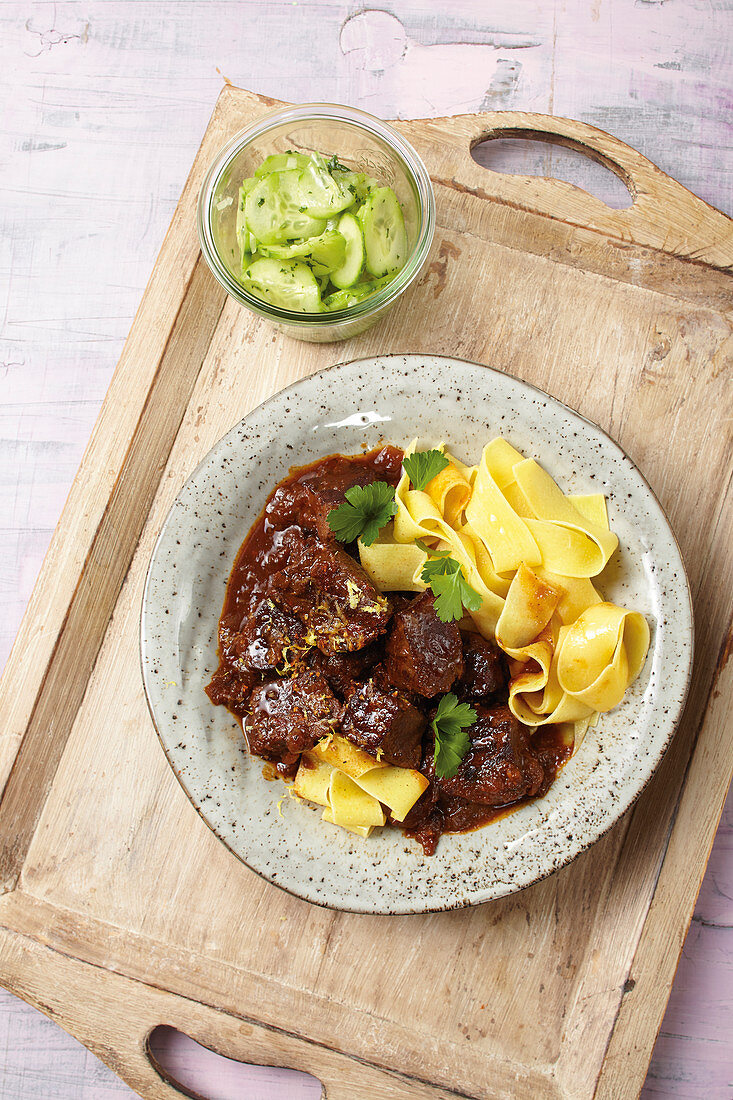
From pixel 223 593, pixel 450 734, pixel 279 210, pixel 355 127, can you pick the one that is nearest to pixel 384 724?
pixel 450 734

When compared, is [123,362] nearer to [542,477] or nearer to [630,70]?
[542,477]

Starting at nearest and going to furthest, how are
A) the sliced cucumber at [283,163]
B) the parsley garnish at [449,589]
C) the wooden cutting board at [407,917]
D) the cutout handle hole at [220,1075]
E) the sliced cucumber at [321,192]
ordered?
the parsley garnish at [449,589], the sliced cucumber at [321,192], the sliced cucumber at [283,163], the wooden cutting board at [407,917], the cutout handle hole at [220,1075]

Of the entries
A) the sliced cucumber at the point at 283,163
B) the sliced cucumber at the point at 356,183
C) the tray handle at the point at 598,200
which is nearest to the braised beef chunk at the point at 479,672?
the sliced cucumber at the point at 356,183

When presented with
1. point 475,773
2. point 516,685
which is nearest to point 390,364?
point 516,685

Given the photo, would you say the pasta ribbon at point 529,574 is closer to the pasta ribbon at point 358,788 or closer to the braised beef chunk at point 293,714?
the pasta ribbon at point 358,788

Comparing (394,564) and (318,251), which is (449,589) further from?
(318,251)

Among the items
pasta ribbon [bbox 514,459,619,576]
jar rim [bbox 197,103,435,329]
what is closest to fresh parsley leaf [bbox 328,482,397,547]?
pasta ribbon [bbox 514,459,619,576]
